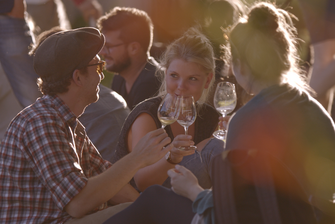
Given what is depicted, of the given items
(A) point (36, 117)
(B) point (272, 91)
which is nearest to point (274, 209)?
(B) point (272, 91)

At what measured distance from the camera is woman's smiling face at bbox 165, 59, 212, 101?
2959mm

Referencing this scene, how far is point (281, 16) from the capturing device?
1.83 metres

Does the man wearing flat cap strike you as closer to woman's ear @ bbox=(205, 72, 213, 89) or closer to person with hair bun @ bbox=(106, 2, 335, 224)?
person with hair bun @ bbox=(106, 2, 335, 224)

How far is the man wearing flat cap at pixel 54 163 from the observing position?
1896 millimetres

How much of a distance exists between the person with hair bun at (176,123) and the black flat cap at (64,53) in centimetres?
65

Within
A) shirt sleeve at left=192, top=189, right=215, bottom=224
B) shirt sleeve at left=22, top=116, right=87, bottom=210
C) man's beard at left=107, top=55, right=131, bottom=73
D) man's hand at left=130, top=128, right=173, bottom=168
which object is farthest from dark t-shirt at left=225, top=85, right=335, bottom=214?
man's beard at left=107, top=55, right=131, bottom=73

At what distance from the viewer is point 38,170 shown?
1.94 metres

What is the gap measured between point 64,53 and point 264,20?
1.07 meters

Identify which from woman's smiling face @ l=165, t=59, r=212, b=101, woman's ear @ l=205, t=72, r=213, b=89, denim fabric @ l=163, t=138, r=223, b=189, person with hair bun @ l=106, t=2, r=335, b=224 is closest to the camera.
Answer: person with hair bun @ l=106, t=2, r=335, b=224

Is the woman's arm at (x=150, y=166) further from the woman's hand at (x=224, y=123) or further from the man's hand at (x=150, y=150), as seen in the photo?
the woman's hand at (x=224, y=123)

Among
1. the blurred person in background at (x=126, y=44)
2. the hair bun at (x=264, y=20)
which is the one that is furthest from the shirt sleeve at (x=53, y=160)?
the blurred person in background at (x=126, y=44)

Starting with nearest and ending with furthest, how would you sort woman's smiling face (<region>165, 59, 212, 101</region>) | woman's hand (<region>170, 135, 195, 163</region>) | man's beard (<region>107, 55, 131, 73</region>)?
woman's hand (<region>170, 135, 195, 163</region>) < woman's smiling face (<region>165, 59, 212, 101</region>) < man's beard (<region>107, 55, 131, 73</region>)

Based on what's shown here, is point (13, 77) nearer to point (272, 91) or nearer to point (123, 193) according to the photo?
point (123, 193)

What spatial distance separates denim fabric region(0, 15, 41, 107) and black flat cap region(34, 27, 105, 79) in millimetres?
1658
